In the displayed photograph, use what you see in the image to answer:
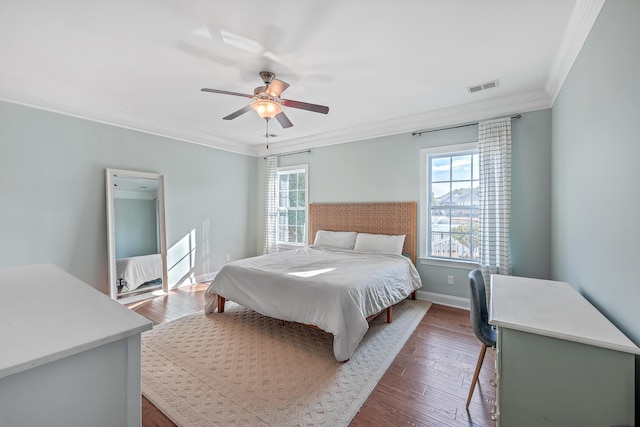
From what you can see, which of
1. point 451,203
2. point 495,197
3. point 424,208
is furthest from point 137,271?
point 495,197

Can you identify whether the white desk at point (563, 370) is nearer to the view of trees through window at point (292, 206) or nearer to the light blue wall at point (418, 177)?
the light blue wall at point (418, 177)

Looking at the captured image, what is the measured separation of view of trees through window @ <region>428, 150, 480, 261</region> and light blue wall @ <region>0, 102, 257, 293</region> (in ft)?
12.5

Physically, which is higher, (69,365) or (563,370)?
(69,365)

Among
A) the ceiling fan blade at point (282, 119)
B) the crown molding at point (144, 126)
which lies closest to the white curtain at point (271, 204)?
the crown molding at point (144, 126)

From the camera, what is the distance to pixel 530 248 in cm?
321

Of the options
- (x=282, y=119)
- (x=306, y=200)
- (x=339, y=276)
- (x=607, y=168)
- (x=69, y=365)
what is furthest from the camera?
(x=306, y=200)

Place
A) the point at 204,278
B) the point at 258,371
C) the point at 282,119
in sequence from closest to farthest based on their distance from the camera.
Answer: the point at 258,371 < the point at 282,119 < the point at 204,278

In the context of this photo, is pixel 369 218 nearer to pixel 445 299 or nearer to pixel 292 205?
pixel 445 299

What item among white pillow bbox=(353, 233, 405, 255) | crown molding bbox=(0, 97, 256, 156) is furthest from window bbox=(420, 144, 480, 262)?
crown molding bbox=(0, 97, 256, 156)

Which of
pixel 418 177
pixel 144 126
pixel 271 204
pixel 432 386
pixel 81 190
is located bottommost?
pixel 432 386

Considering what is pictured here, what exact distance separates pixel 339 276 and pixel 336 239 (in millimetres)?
1817

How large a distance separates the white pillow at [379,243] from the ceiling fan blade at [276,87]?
2481mm

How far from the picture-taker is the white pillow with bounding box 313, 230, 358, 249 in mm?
4414

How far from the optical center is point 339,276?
2.72m
